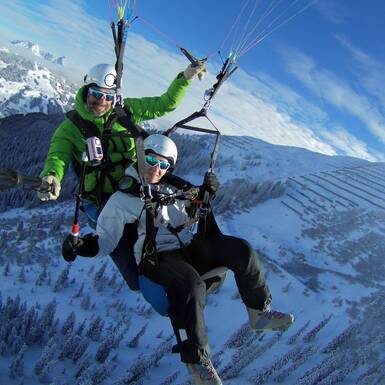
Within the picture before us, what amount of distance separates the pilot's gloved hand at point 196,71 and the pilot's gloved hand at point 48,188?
313 centimetres

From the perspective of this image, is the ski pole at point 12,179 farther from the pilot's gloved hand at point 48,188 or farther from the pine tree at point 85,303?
the pine tree at point 85,303

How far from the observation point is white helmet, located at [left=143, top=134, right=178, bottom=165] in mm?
5057

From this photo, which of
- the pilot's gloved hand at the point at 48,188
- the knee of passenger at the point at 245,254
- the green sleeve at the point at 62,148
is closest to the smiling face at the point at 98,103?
the green sleeve at the point at 62,148

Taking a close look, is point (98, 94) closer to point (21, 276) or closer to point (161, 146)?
point (161, 146)

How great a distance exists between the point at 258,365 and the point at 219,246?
37.3 feet

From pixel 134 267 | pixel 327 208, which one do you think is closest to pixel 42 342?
pixel 134 267

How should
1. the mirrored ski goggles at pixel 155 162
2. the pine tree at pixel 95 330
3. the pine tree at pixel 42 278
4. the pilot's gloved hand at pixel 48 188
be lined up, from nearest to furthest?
the pilot's gloved hand at pixel 48 188, the mirrored ski goggles at pixel 155 162, the pine tree at pixel 95 330, the pine tree at pixel 42 278

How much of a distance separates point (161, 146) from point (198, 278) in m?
1.89

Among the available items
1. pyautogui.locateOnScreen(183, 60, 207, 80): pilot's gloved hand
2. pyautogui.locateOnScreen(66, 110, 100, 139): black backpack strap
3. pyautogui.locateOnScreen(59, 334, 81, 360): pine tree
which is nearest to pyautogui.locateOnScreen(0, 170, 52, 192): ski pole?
pyautogui.locateOnScreen(66, 110, 100, 139): black backpack strap

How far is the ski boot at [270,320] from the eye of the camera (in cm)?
462

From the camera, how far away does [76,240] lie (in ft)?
13.7

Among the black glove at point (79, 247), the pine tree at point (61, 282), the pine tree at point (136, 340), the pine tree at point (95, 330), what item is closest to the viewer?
the black glove at point (79, 247)

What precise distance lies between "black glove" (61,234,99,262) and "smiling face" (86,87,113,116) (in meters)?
2.14

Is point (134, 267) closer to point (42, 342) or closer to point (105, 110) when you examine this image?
point (105, 110)
